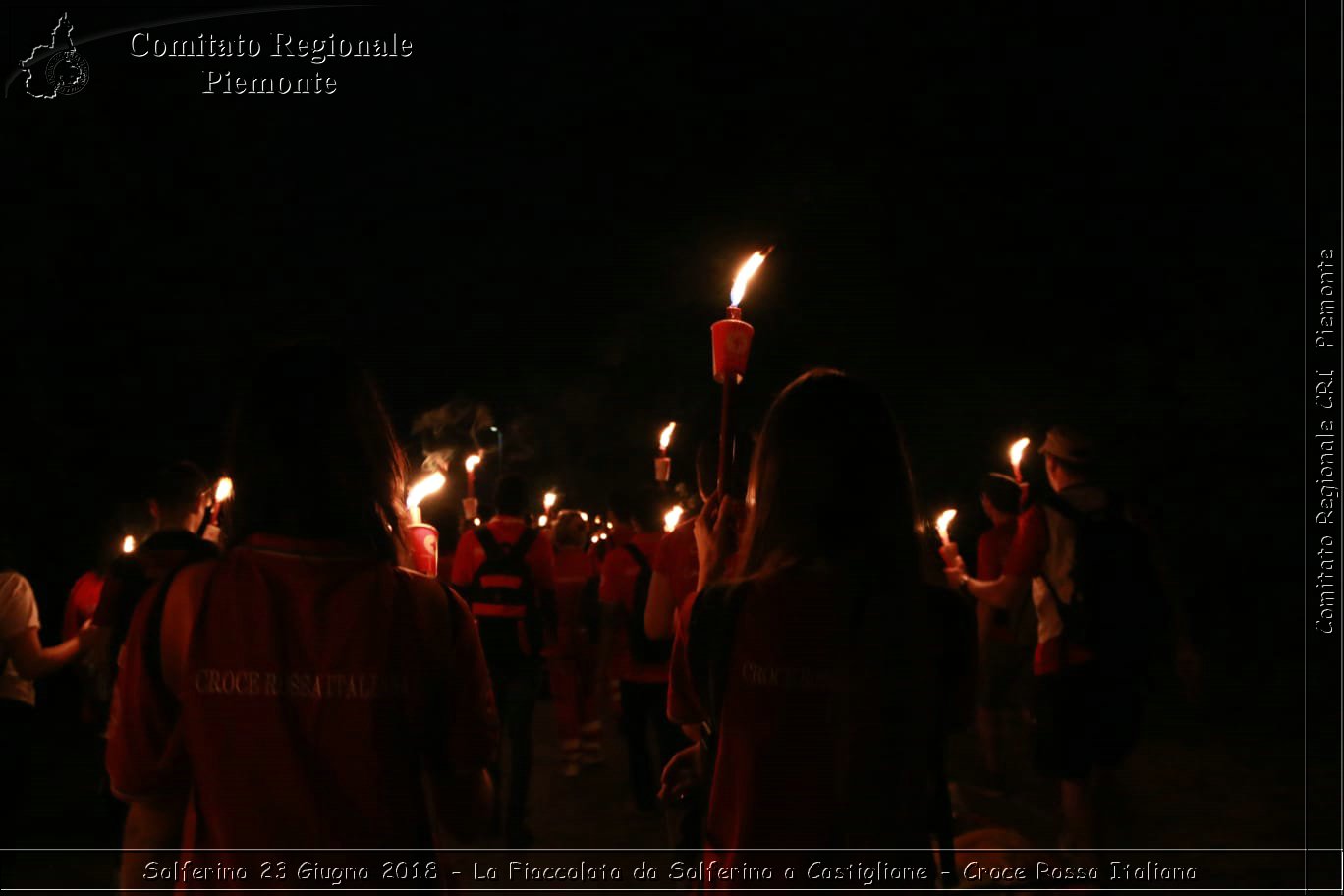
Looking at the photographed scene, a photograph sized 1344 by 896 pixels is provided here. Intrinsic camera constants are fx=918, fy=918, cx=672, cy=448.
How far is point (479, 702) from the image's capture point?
2184mm

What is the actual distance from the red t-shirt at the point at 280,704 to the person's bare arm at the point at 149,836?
54 millimetres

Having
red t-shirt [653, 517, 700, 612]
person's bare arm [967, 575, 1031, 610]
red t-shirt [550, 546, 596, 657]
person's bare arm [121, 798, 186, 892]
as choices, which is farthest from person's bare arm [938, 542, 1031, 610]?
red t-shirt [550, 546, 596, 657]

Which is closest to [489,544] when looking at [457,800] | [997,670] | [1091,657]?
[1091,657]

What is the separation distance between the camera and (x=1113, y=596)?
491 centimetres

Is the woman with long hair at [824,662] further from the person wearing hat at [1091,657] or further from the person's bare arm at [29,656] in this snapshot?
the person's bare arm at [29,656]

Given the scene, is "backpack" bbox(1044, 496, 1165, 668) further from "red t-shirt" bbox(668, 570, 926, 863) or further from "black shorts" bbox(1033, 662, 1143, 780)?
"red t-shirt" bbox(668, 570, 926, 863)

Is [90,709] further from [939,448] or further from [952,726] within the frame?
[939,448]

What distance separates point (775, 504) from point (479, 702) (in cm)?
86

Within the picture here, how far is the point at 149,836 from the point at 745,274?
2518 millimetres

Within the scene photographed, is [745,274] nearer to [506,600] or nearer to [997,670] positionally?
[506,600]

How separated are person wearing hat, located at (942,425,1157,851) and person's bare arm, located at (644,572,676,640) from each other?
150 centimetres

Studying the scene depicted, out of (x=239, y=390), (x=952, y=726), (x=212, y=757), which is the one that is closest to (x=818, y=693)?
(x=952, y=726)

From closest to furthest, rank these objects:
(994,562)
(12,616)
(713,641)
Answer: (713,641) < (12,616) < (994,562)

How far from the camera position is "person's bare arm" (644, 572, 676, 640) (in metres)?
4.66
